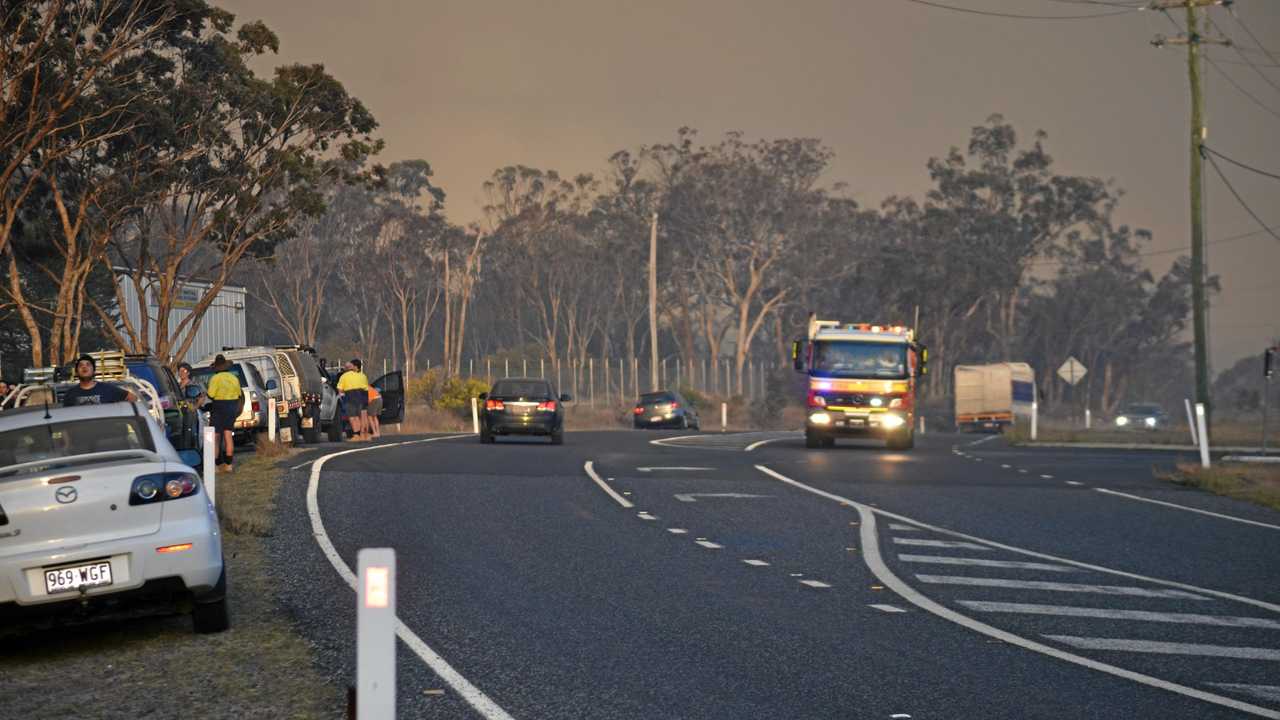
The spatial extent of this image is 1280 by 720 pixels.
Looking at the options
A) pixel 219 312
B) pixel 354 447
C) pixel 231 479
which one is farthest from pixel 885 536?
pixel 219 312

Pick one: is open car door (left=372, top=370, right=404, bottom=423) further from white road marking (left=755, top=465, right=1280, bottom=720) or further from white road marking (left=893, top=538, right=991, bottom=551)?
white road marking (left=893, top=538, right=991, bottom=551)

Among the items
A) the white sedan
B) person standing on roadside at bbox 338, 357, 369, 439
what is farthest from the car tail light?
person standing on roadside at bbox 338, 357, 369, 439

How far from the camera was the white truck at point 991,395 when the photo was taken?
69125 millimetres

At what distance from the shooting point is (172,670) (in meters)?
9.39

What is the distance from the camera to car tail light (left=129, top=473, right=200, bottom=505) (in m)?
9.80

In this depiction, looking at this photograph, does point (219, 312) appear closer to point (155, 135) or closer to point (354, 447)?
point (155, 135)

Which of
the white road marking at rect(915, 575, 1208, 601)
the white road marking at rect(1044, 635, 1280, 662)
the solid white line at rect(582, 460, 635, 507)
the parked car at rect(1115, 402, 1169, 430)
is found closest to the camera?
the white road marking at rect(1044, 635, 1280, 662)

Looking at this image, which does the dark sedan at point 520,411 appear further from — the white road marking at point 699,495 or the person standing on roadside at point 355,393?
the white road marking at point 699,495

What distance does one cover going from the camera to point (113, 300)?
51062 millimetres

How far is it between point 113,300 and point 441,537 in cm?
3835

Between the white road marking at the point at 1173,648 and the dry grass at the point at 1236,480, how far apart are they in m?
11.4

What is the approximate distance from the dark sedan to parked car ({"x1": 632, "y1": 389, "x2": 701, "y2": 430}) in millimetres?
17501

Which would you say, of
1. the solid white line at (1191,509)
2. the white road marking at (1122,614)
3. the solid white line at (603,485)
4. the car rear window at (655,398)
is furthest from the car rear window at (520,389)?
the white road marking at (1122,614)

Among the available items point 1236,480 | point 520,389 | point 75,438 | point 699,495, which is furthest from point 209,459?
point 520,389
